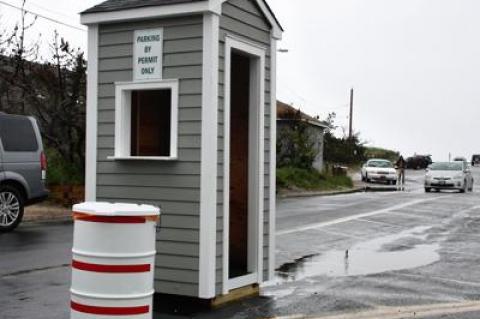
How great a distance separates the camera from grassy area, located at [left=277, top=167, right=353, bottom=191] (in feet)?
106

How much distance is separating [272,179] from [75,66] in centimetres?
1385

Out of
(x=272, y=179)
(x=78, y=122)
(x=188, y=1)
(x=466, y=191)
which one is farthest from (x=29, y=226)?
(x=466, y=191)

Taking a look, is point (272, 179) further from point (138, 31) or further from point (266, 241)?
point (138, 31)

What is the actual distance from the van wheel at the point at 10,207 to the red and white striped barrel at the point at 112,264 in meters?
8.91

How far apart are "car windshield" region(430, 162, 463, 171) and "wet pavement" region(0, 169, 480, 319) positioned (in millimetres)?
18324

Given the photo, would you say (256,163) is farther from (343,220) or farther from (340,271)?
(343,220)

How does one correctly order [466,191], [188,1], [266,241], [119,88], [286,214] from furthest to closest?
[466,191] < [286,214] < [266,241] < [119,88] < [188,1]

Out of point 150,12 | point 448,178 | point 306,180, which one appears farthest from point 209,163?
point 448,178

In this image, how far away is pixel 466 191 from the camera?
35562 millimetres

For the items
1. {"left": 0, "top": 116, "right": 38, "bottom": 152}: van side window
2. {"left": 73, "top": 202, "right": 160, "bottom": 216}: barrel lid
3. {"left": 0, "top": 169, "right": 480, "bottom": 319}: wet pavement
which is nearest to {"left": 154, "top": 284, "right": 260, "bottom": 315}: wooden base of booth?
{"left": 0, "top": 169, "right": 480, "bottom": 319}: wet pavement

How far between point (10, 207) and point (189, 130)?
299 inches

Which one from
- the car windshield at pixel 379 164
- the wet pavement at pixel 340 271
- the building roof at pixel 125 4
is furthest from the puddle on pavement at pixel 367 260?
the car windshield at pixel 379 164

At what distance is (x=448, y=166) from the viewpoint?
3569cm

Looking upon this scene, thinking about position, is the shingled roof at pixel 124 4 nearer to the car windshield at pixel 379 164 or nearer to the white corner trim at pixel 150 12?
the white corner trim at pixel 150 12
